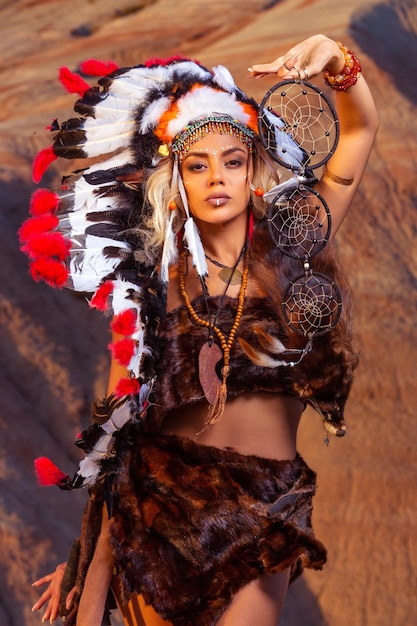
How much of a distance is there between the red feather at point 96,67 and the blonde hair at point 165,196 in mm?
270

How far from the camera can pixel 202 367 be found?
76.3 inches

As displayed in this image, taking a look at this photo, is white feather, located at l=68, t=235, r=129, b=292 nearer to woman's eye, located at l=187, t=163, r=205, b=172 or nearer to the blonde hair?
the blonde hair

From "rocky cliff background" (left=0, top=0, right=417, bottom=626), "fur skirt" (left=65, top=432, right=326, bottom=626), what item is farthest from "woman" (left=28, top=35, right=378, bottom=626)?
"rocky cliff background" (left=0, top=0, right=417, bottom=626)

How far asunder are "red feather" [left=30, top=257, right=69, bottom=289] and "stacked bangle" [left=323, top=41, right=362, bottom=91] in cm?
72

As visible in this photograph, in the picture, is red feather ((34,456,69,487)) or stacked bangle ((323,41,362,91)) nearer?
stacked bangle ((323,41,362,91))

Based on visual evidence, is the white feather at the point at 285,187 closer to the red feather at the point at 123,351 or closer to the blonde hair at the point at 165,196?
the blonde hair at the point at 165,196

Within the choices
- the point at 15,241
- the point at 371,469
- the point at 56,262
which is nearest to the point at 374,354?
the point at 371,469

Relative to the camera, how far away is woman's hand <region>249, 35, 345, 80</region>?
5.88 feet

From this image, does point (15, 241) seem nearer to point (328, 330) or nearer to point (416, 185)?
point (416, 185)

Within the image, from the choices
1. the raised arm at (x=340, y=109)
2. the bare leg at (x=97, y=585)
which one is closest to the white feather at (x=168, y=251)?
the raised arm at (x=340, y=109)

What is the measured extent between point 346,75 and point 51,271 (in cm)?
77

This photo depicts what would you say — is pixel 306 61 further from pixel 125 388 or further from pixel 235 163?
pixel 125 388

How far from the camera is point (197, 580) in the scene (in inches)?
74.0

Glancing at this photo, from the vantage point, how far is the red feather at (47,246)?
1.98 meters
